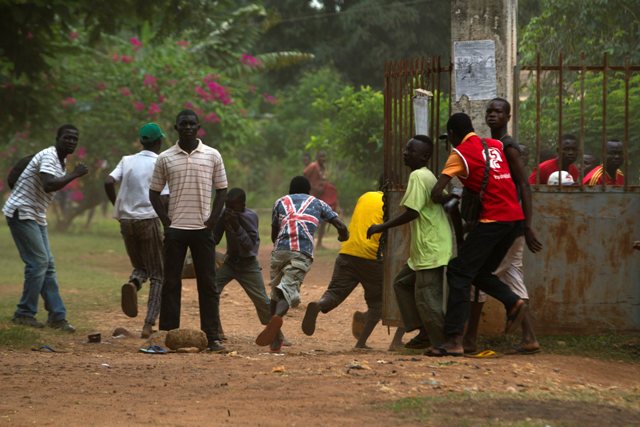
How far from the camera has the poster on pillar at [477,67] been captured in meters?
8.92

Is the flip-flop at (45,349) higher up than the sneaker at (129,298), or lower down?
lower down

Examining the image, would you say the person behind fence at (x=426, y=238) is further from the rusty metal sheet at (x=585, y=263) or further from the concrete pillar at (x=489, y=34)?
the rusty metal sheet at (x=585, y=263)

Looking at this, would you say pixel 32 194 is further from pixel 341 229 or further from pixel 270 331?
pixel 341 229

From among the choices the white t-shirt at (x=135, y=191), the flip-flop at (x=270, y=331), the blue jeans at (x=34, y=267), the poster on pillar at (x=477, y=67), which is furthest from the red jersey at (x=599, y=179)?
the blue jeans at (x=34, y=267)

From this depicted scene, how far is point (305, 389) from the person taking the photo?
6969mm

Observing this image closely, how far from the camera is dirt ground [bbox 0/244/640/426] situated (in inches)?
245

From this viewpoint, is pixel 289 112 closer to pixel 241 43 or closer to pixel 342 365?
pixel 241 43

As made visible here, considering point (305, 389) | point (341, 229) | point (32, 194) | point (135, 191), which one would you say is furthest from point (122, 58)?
point (305, 389)

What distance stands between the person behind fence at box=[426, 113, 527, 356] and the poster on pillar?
626 mm

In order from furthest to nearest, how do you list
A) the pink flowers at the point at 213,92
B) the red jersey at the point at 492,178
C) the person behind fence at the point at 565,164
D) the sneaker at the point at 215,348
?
the pink flowers at the point at 213,92
the person behind fence at the point at 565,164
the sneaker at the point at 215,348
the red jersey at the point at 492,178

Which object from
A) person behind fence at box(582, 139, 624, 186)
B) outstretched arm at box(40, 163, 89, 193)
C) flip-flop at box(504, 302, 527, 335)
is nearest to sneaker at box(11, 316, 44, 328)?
outstretched arm at box(40, 163, 89, 193)

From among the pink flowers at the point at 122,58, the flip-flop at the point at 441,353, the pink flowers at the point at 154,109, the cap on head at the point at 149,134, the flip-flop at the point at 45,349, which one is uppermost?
the pink flowers at the point at 122,58

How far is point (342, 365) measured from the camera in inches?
308

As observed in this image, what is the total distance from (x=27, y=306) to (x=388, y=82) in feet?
12.7
